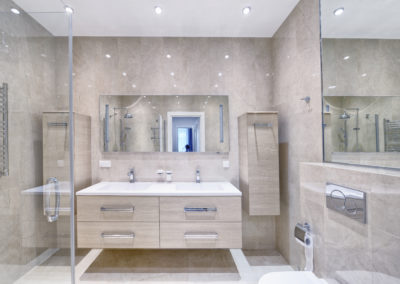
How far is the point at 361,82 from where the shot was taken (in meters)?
1.21

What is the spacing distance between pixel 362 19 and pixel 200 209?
70.5 inches

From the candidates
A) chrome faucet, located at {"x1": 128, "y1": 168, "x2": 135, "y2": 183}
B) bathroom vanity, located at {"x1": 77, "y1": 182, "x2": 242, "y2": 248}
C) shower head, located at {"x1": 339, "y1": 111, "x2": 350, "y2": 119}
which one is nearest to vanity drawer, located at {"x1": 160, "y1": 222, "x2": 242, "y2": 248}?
bathroom vanity, located at {"x1": 77, "y1": 182, "x2": 242, "y2": 248}

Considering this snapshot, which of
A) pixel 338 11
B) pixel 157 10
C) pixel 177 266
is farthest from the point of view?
pixel 177 266

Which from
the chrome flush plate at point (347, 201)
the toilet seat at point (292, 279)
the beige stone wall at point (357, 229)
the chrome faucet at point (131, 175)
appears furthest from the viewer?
the chrome faucet at point (131, 175)

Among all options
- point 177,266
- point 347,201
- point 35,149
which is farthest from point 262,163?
point 35,149

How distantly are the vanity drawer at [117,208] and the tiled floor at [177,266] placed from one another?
Answer: 0.57 meters

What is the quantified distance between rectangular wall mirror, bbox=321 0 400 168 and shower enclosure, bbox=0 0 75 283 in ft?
5.60

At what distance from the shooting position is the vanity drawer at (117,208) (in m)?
1.96

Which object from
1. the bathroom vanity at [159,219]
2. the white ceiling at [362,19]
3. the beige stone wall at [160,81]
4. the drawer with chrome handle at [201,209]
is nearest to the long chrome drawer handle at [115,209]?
the bathroom vanity at [159,219]

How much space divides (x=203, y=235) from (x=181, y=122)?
1277 millimetres

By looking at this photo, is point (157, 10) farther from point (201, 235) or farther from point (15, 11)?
point (201, 235)

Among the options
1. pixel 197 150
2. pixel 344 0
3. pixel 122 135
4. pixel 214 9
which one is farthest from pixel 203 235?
pixel 214 9

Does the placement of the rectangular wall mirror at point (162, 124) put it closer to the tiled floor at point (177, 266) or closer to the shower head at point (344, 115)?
the tiled floor at point (177, 266)

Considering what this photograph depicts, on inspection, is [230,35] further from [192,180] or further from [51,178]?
[51,178]
